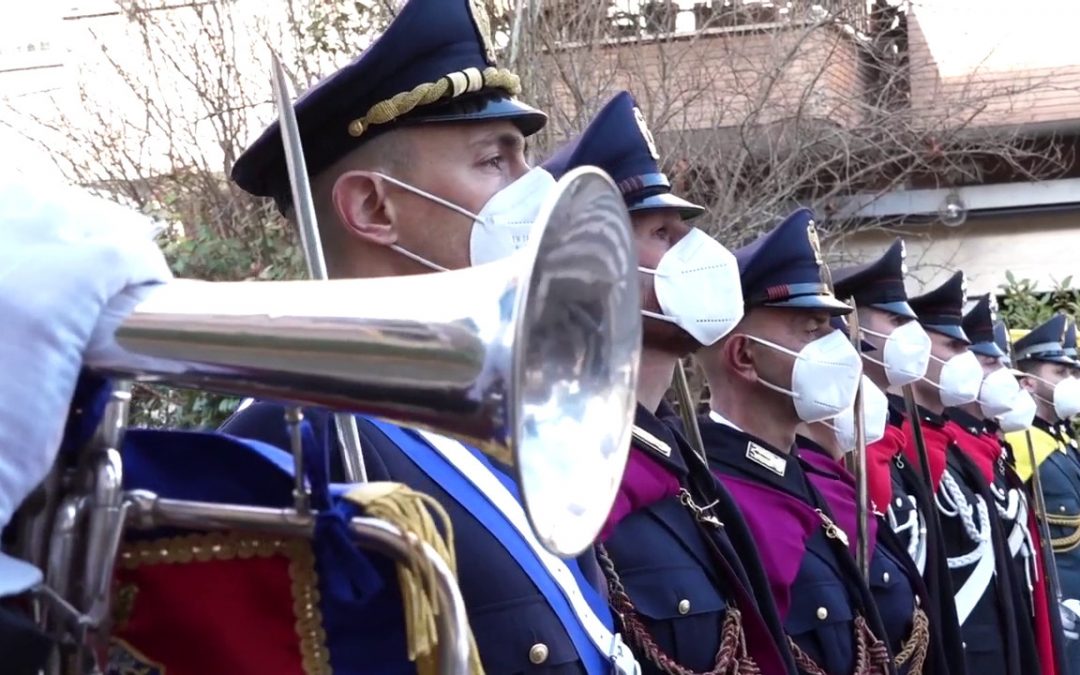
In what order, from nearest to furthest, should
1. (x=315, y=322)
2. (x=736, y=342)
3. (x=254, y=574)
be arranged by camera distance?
(x=315, y=322) < (x=254, y=574) < (x=736, y=342)

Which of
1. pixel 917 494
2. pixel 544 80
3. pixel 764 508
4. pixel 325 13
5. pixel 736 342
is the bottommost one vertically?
pixel 917 494

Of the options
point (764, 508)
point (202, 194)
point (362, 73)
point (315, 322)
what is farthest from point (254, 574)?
point (202, 194)

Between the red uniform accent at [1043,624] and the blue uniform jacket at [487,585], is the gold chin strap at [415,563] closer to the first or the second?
the blue uniform jacket at [487,585]

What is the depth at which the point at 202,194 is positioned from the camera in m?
6.93

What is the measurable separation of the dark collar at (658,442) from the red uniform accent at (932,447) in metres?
2.44

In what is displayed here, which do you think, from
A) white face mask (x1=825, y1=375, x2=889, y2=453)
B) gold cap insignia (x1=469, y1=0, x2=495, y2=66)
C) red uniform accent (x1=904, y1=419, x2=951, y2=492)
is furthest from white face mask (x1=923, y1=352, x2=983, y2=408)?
gold cap insignia (x1=469, y1=0, x2=495, y2=66)

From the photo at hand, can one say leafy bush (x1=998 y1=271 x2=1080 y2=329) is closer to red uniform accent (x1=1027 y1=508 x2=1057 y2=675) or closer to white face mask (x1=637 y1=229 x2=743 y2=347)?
red uniform accent (x1=1027 y1=508 x2=1057 y2=675)

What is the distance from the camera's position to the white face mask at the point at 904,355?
5.32 meters

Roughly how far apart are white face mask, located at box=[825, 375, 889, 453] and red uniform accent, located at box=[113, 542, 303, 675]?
2941 mm

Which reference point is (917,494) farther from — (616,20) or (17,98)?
(17,98)

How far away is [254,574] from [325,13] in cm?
586

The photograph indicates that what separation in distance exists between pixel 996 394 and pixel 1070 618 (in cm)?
99

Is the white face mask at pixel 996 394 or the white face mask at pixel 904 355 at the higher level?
the white face mask at pixel 904 355

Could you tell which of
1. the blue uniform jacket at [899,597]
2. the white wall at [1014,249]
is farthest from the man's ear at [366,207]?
the white wall at [1014,249]
